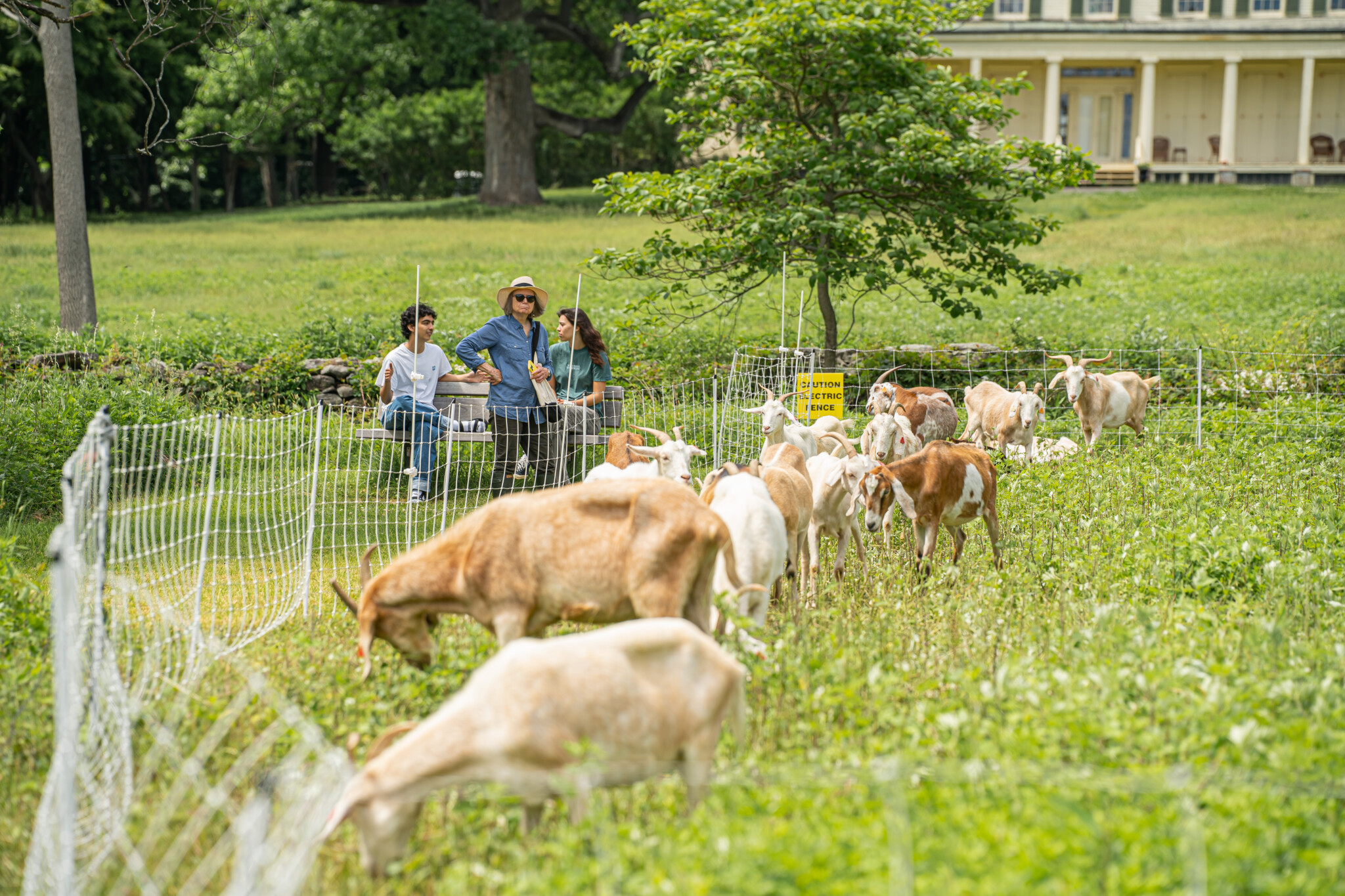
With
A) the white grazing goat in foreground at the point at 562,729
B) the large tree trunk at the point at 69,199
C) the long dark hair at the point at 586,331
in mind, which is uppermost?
the large tree trunk at the point at 69,199

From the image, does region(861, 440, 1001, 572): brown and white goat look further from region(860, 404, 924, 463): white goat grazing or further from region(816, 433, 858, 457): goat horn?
region(860, 404, 924, 463): white goat grazing

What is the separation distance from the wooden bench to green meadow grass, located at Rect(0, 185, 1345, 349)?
4.77 metres

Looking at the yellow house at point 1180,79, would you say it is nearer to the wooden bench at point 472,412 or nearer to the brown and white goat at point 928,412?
the brown and white goat at point 928,412

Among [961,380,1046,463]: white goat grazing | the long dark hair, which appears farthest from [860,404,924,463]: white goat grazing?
the long dark hair

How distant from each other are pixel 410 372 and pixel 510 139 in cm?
2908

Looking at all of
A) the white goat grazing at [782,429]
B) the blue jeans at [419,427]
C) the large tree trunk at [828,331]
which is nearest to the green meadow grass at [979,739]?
the white goat grazing at [782,429]

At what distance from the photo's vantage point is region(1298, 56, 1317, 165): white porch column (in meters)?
42.3

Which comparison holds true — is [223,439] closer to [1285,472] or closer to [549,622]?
[549,622]

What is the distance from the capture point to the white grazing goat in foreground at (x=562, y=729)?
395 centimetres

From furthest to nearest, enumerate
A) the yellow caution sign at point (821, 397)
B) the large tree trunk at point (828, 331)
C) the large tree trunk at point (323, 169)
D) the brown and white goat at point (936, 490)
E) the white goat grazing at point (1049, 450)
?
1. the large tree trunk at point (323, 169)
2. the large tree trunk at point (828, 331)
3. the white goat grazing at point (1049, 450)
4. the yellow caution sign at point (821, 397)
5. the brown and white goat at point (936, 490)

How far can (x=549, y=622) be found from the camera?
19.0 ft

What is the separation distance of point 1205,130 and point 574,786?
48.8 m

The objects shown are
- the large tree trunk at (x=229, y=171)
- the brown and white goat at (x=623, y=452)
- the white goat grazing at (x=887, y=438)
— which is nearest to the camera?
the brown and white goat at (x=623, y=452)

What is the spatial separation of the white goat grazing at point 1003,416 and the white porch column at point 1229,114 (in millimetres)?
35634
